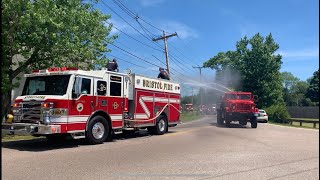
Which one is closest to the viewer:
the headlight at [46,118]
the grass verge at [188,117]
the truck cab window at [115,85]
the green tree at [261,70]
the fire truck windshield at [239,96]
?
the headlight at [46,118]

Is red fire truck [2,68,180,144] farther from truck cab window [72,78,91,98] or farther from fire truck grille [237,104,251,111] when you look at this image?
fire truck grille [237,104,251,111]

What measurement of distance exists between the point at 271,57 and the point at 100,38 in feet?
104

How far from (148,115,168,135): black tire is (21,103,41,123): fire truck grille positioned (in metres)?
6.54

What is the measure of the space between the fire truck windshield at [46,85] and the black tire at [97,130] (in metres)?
1.59

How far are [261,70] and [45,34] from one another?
35973 mm

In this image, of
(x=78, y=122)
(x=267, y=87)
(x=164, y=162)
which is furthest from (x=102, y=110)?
(x=267, y=87)

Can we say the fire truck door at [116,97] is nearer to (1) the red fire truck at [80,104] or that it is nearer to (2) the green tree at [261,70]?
(1) the red fire truck at [80,104]

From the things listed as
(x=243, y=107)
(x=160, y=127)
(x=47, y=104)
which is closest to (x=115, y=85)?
(x=47, y=104)

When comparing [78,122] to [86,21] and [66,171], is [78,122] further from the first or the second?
[86,21]

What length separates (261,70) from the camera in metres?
46.5

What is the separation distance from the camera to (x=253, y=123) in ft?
80.7

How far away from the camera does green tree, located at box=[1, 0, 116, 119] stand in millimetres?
14453

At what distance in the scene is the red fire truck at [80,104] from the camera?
11.8m

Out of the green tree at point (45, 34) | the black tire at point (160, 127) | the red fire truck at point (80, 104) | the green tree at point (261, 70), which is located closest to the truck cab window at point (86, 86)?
the red fire truck at point (80, 104)
